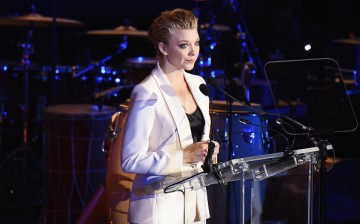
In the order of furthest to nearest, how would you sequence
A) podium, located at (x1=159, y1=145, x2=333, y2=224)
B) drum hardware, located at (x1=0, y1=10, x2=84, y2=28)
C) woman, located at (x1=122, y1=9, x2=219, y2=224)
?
drum hardware, located at (x1=0, y1=10, x2=84, y2=28)
woman, located at (x1=122, y1=9, x2=219, y2=224)
podium, located at (x1=159, y1=145, x2=333, y2=224)

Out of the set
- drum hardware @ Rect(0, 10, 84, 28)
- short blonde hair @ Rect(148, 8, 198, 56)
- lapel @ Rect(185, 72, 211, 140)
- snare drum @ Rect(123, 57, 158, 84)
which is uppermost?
drum hardware @ Rect(0, 10, 84, 28)

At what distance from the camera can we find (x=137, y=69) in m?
7.41

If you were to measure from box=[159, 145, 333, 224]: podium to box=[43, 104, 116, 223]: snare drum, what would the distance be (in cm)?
275

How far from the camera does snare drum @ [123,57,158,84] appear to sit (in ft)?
24.1

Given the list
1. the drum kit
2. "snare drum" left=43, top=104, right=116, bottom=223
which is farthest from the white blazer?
"snare drum" left=43, top=104, right=116, bottom=223

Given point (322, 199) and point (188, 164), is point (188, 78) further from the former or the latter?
point (322, 199)

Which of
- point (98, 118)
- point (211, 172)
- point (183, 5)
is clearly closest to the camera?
point (211, 172)

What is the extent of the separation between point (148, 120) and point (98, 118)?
8.96 ft

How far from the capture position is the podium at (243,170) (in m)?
3.20

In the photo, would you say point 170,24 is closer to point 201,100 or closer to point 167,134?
point 201,100

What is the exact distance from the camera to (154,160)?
3398 mm

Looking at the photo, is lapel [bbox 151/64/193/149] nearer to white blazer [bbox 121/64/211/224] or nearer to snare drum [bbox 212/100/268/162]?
white blazer [bbox 121/64/211/224]

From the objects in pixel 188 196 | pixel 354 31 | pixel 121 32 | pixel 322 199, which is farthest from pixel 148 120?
pixel 354 31

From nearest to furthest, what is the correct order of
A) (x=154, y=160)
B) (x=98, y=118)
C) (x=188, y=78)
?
(x=154, y=160) < (x=188, y=78) < (x=98, y=118)
